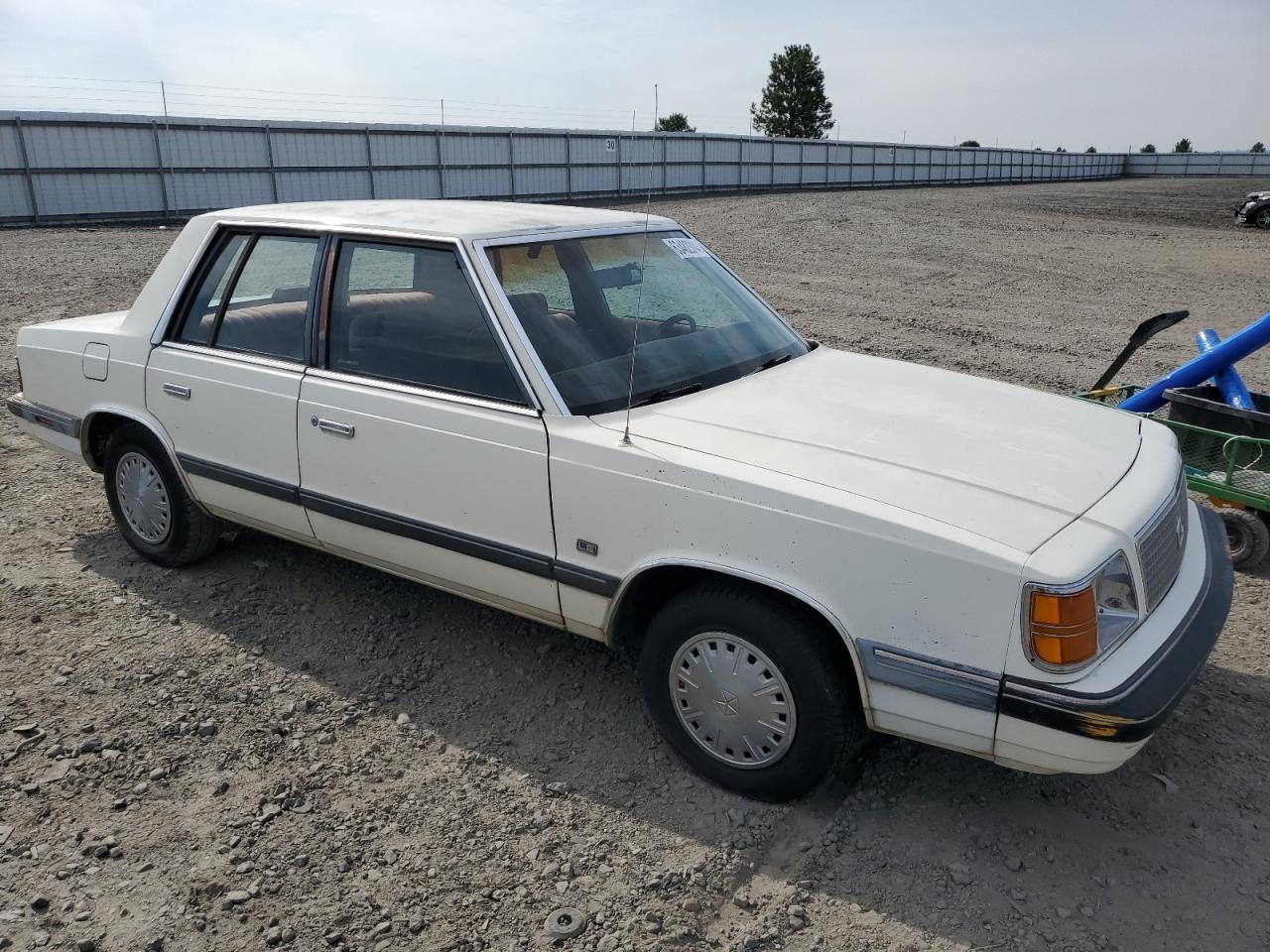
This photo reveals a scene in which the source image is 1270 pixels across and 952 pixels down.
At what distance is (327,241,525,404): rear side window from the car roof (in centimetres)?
11

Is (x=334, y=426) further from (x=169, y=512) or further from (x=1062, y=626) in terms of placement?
(x=1062, y=626)

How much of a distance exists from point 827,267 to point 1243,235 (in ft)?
44.7

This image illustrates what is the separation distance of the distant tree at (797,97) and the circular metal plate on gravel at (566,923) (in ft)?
237

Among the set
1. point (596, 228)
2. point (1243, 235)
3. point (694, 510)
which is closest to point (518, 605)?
point (694, 510)

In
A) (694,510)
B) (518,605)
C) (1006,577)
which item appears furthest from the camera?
(518,605)

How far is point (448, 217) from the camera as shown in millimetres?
3926

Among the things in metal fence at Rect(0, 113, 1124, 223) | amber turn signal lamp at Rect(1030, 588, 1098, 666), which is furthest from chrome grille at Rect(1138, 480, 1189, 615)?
metal fence at Rect(0, 113, 1124, 223)

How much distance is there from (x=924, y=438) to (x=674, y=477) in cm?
85

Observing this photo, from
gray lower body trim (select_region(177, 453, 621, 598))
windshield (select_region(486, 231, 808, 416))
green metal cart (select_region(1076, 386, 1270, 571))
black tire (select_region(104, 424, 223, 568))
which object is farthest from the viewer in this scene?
green metal cart (select_region(1076, 386, 1270, 571))

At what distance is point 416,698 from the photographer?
12.4 ft

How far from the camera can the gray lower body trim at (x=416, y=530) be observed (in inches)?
129

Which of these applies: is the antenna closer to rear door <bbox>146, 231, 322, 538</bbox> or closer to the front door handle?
the front door handle

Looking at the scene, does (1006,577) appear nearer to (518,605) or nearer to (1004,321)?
(518,605)

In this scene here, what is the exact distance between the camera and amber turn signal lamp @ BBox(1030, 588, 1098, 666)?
8.22 feet
